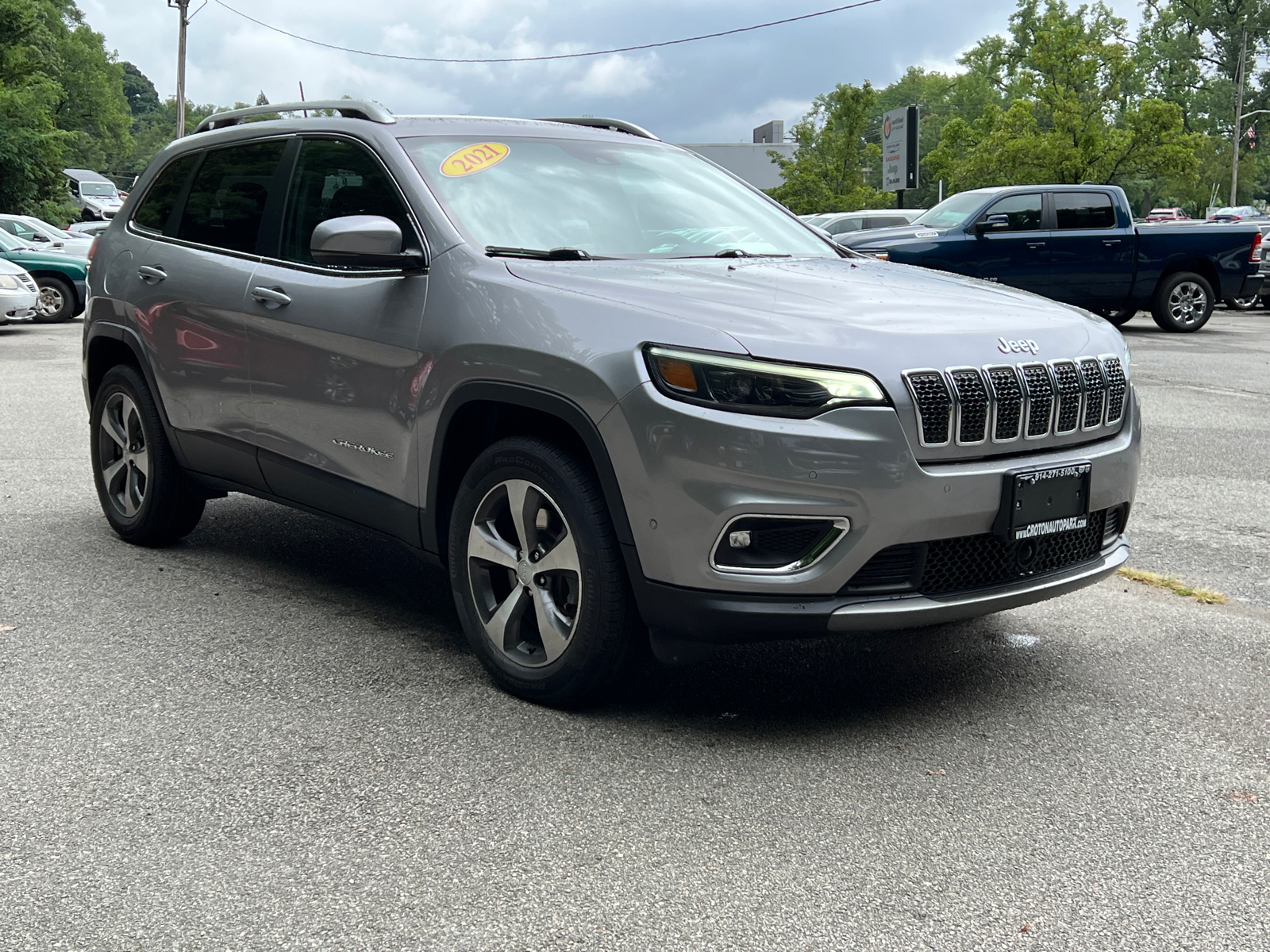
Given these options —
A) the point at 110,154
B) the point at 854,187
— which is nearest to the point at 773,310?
the point at 854,187

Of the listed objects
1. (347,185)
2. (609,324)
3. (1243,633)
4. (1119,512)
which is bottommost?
(1243,633)

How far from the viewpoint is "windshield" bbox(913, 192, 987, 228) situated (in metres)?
17.4

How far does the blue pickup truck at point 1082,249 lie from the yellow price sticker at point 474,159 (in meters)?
12.0

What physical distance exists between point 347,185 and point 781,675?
227 centimetres

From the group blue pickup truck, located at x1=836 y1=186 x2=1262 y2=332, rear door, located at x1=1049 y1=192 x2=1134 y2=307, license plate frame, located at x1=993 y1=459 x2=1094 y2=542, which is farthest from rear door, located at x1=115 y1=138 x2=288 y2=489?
rear door, located at x1=1049 y1=192 x2=1134 y2=307

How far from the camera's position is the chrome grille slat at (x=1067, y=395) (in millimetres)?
3771

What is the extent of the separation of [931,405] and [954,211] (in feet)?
49.6

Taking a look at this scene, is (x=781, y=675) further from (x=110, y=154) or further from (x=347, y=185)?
(x=110, y=154)

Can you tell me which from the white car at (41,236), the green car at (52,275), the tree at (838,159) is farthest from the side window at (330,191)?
the tree at (838,159)

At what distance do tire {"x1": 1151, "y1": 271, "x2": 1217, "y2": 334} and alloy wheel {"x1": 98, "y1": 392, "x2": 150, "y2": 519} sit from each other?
15796 mm

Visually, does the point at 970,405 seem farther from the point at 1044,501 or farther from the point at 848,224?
the point at 848,224

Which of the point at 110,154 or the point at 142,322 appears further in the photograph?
the point at 110,154

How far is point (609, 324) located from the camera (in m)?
3.64

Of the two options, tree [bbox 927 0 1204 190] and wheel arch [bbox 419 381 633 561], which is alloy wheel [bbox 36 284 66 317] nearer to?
wheel arch [bbox 419 381 633 561]
